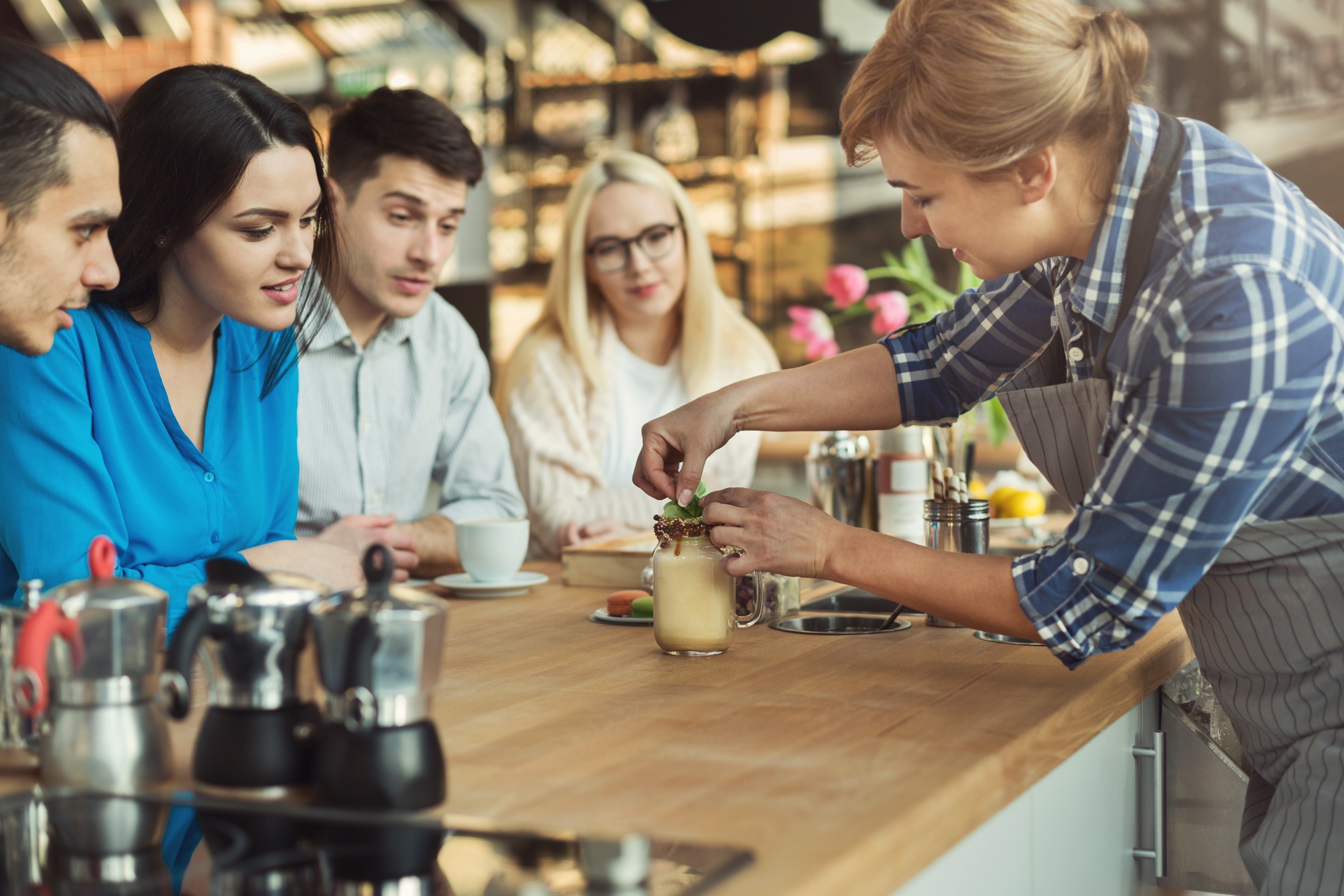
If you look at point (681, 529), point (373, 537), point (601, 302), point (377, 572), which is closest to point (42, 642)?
point (377, 572)

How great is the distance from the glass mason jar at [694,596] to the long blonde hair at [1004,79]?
46cm

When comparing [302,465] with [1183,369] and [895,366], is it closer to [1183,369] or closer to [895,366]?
[895,366]

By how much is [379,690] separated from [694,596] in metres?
0.52

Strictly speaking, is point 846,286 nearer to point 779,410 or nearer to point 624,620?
point 779,410

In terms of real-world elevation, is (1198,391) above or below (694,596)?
above

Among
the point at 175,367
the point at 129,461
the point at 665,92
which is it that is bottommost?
the point at 129,461

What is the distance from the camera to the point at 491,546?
67.6 inches

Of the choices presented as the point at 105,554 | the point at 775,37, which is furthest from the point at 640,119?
the point at 105,554

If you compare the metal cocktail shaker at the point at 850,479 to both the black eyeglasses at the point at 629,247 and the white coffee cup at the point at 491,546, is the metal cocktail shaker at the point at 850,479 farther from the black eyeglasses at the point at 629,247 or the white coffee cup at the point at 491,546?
the black eyeglasses at the point at 629,247

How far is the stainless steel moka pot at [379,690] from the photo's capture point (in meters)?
0.79

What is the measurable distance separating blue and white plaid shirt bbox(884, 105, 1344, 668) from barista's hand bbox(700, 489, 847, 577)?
198 millimetres

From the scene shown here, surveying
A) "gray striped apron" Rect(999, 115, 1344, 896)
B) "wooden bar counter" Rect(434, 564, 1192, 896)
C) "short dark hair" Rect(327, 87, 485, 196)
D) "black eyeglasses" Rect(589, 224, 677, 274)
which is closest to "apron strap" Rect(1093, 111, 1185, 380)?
"gray striped apron" Rect(999, 115, 1344, 896)

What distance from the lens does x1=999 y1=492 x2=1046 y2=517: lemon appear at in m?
2.32

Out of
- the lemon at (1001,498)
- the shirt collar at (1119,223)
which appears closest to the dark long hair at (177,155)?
the shirt collar at (1119,223)
